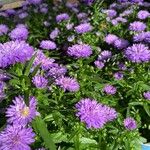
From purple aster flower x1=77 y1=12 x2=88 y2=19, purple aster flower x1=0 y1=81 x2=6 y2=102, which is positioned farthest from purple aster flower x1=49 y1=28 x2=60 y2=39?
purple aster flower x1=0 y1=81 x2=6 y2=102

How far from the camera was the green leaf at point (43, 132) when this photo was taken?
1.98 m

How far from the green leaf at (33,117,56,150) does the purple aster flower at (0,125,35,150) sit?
50 mm

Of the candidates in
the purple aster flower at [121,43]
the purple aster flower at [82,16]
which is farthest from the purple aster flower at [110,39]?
the purple aster flower at [82,16]

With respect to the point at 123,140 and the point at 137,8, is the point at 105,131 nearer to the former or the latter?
the point at 123,140

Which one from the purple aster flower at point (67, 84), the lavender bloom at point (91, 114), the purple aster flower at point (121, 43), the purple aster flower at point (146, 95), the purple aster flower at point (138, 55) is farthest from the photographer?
the purple aster flower at point (121, 43)

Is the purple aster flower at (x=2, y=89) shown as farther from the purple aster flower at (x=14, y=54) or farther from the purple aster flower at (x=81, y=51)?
the purple aster flower at (x=81, y=51)

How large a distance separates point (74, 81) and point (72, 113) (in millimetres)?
292

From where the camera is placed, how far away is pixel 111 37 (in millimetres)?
3695

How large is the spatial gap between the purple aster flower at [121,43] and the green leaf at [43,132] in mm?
1573

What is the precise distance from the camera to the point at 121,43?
3.54m

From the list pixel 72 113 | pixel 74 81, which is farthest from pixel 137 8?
pixel 72 113

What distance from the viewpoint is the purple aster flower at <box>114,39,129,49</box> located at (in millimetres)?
3518

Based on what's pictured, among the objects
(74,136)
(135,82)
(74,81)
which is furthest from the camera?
(135,82)

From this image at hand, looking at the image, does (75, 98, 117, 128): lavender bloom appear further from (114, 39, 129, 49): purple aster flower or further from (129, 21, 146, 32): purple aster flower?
(129, 21, 146, 32): purple aster flower
